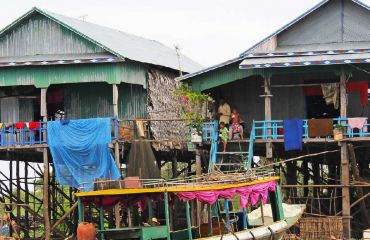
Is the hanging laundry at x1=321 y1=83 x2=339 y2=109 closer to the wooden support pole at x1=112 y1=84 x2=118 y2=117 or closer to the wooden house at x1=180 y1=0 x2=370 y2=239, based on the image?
the wooden house at x1=180 y1=0 x2=370 y2=239

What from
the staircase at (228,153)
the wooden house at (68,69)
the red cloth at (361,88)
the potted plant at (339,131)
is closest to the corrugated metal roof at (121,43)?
the wooden house at (68,69)

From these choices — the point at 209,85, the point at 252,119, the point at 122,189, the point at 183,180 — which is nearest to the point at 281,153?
the point at 252,119

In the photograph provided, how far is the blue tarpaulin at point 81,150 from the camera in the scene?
85.1ft

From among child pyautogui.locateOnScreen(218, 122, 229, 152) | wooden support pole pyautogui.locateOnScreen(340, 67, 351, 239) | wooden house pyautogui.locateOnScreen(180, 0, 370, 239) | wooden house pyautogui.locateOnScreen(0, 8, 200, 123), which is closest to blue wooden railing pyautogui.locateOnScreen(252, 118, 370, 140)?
wooden house pyautogui.locateOnScreen(180, 0, 370, 239)

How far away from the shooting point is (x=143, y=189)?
1795 centimetres

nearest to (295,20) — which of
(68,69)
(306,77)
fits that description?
(306,77)

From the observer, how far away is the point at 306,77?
27.6m

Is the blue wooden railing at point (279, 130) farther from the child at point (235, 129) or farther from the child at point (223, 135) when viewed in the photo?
the child at point (223, 135)

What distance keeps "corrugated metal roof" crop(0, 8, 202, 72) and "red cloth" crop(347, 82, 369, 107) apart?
19.8 ft

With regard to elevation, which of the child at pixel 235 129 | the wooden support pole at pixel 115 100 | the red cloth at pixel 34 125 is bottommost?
the child at pixel 235 129

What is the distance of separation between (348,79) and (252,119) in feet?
11.9

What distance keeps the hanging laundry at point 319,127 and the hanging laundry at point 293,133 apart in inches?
10.8

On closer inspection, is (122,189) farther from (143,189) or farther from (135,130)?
(135,130)

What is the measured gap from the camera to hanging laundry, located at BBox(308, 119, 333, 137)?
2492cm
